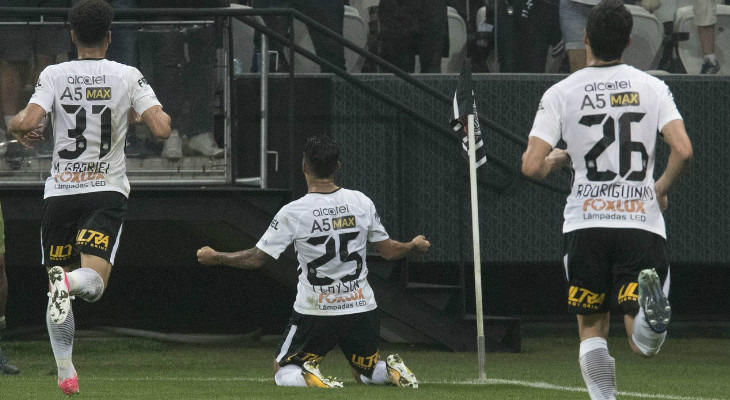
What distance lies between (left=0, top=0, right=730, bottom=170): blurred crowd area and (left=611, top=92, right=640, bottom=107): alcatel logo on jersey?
5625 mm

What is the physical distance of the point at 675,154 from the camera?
571 centimetres

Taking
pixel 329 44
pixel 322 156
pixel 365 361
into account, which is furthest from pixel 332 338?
pixel 329 44

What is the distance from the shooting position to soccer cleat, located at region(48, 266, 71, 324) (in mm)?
6688

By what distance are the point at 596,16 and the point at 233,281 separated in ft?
28.8

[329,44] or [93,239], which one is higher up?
[329,44]

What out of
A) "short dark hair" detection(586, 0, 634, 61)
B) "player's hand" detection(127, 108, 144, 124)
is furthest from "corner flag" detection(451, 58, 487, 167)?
"short dark hair" detection(586, 0, 634, 61)

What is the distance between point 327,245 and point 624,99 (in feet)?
10.7

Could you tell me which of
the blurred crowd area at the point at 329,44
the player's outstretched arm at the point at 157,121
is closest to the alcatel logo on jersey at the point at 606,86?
the player's outstretched arm at the point at 157,121

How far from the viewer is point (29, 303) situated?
1384 centimetres

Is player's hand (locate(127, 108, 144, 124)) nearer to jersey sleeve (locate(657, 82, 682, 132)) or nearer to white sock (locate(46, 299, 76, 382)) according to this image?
white sock (locate(46, 299, 76, 382))

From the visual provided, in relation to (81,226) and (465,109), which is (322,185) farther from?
(81,226)

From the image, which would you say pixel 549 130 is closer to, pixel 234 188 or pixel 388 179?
pixel 234 188

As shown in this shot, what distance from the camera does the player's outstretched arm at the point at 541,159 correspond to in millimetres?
5797

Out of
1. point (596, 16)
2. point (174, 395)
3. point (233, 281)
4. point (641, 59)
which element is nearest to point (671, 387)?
point (174, 395)
